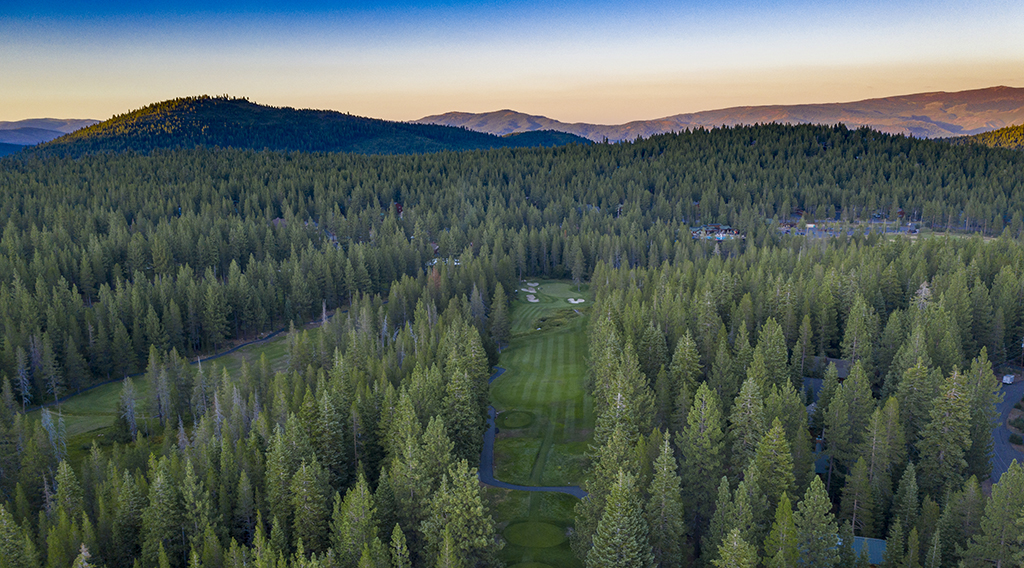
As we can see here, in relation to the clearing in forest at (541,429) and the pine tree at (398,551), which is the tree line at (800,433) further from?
the pine tree at (398,551)

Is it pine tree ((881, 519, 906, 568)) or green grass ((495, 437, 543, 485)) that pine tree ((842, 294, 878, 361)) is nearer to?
pine tree ((881, 519, 906, 568))

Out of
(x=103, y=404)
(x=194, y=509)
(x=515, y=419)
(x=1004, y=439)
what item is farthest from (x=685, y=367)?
(x=103, y=404)

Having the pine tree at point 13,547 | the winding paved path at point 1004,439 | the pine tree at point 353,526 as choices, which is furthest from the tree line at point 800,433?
the pine tree at point 13,547

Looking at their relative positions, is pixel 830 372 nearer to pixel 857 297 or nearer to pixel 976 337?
pixel 857 297

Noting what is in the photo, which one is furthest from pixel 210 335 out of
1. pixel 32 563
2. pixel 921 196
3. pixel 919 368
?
pixel 921 196

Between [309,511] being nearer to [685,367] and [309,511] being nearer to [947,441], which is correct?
[685,367]
